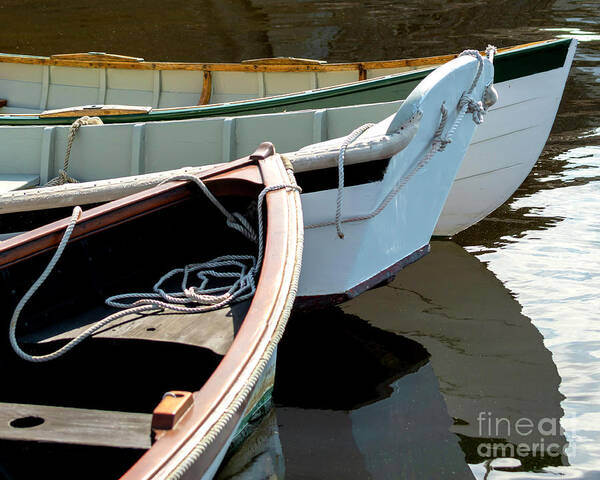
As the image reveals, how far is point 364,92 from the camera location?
6016 millimetres

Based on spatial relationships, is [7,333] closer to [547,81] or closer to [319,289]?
[319,289]

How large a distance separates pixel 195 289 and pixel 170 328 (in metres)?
0.29

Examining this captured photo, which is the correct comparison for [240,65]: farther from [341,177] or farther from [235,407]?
[235,407]

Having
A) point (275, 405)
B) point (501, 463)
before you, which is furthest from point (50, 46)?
point (501, 463)

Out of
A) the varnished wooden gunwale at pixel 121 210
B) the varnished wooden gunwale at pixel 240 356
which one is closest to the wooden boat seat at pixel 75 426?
the varnished wooden gunwale at pixel 240 356

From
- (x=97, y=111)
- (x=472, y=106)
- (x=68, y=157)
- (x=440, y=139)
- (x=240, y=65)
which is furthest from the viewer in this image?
(x=240, y=65)

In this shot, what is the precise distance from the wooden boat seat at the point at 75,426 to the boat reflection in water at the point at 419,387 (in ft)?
3.38

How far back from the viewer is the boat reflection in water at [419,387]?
155 inches

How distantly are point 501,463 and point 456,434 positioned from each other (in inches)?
11.0

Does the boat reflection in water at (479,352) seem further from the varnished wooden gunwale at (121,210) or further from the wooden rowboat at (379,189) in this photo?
the varnished wooden gunwale at (121,210)

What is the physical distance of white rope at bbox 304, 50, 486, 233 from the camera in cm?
456

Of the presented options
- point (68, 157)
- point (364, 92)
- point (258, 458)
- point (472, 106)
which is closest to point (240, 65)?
point (364, 92)

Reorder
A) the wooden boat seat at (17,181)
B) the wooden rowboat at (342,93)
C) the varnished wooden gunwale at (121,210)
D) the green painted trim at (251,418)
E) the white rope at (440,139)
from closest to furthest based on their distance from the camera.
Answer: the green painted trim at (251,418), the varnished wooden gunwale at (121,210), the white rope at (440,139), the wooden boat seat at (17,181), the wooden rowboat at (342,93)

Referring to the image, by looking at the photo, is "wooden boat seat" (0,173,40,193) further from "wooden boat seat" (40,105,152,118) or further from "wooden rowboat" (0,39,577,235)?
"wooden boat seat" (40,105,152,118)
